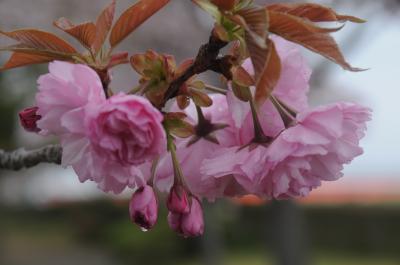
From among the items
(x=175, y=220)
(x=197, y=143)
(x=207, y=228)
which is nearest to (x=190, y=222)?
(x=175, y=220)

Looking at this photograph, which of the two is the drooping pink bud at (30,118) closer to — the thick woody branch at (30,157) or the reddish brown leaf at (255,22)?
the thick woody branch at (30,157)

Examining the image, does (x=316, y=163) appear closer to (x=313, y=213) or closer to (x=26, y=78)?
(x=26, y=78)

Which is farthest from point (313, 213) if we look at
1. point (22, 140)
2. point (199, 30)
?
point (199, 30)

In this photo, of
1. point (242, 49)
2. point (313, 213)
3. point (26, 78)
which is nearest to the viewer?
point (242, 49)

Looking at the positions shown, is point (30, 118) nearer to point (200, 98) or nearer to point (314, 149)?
point (200, 98)

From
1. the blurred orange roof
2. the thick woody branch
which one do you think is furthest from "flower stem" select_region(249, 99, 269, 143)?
the blurred orange roof


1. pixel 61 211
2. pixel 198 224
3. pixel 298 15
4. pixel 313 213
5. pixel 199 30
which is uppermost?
pixel 298 15
